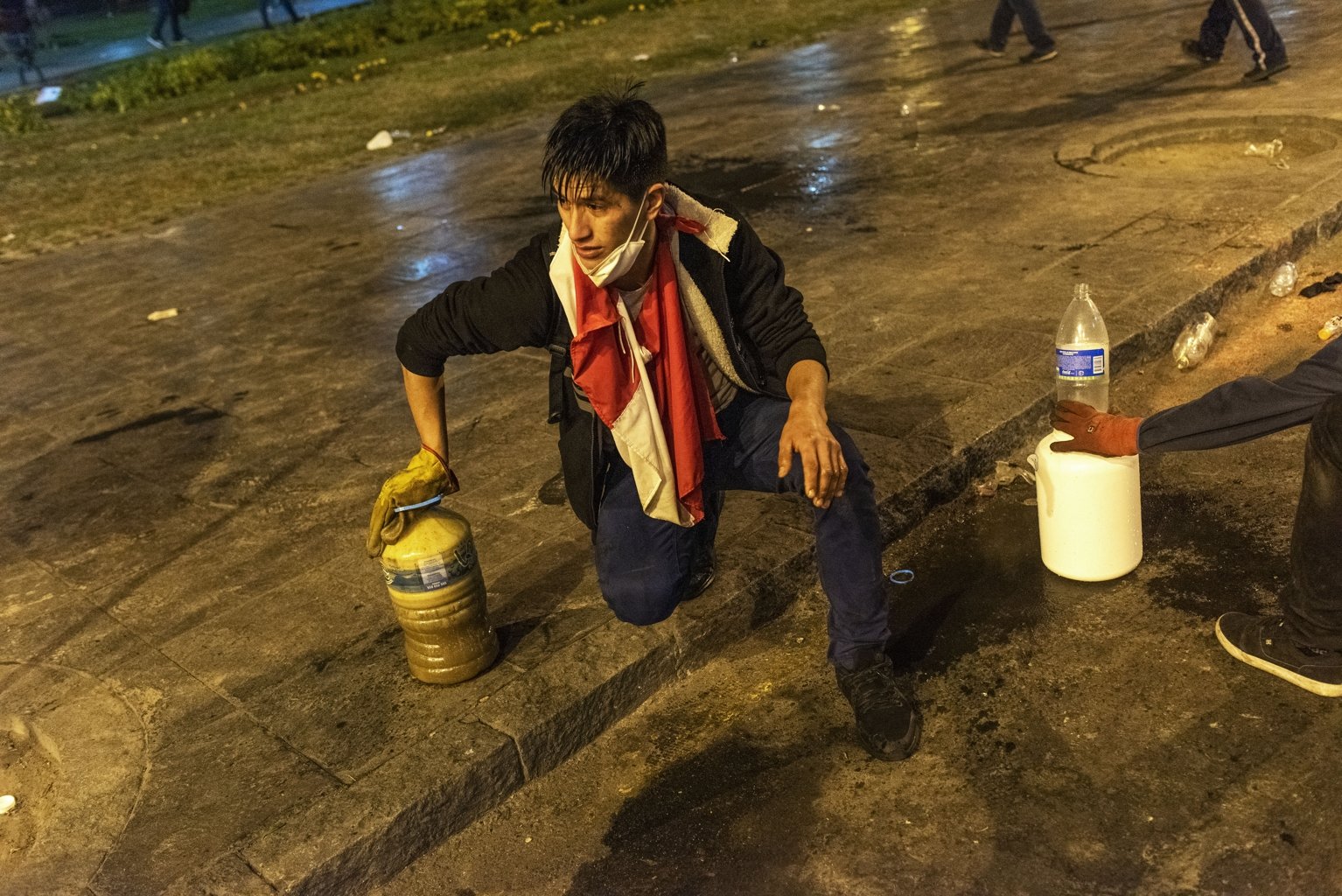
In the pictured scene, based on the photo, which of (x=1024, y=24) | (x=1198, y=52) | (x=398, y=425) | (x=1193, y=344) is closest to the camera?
(x=1193, y=344)

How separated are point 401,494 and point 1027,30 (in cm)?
963

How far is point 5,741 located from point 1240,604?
141 inches

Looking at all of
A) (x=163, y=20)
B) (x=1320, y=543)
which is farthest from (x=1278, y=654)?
(x=163, y=20)

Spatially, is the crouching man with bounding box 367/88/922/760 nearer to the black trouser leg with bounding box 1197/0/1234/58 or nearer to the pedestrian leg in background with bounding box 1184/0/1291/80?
the pedestrian leg in background with bounding box 1184/0/1291/80

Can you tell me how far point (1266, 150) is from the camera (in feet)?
25.7

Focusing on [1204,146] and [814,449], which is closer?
[814,449]

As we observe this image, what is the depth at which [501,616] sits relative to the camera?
3.90 m

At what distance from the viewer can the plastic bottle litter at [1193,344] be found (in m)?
5.27

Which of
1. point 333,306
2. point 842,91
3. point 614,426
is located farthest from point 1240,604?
point 842,91

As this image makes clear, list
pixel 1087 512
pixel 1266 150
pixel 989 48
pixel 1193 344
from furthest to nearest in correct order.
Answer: pixel 989 48 < pixel 1266 150 < pixel 1193 344 < pixel 1087 512

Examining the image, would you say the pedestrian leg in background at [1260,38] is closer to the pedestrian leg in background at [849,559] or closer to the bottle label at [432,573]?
the pedestrian leg in background at [849,559]

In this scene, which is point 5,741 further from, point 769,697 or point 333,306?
point 333,306

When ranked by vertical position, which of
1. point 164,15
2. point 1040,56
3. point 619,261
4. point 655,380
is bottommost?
point 1040,56

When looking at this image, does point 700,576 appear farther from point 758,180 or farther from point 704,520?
point 758,180
